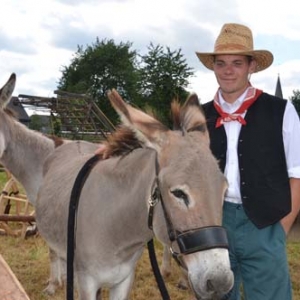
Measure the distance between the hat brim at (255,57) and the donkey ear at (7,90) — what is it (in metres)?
2.65

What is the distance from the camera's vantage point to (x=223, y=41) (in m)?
2.88

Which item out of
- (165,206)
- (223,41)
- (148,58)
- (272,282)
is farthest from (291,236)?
(148,58)

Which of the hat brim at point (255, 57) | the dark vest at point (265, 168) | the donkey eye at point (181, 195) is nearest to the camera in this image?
the donkey eye at point (181, 195)

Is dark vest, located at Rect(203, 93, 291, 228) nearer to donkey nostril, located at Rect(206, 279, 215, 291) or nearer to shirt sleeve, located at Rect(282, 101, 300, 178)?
shirt sleeve, located at Rect(282, 101, 300, 178)

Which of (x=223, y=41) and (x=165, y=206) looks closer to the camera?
(x=165, y=206)

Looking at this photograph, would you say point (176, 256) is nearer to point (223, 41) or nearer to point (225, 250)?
point (225, 250)

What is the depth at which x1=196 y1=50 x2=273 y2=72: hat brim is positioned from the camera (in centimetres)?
279

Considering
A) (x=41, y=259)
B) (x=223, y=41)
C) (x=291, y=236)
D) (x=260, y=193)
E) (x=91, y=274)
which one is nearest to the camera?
(x=260, y=193)

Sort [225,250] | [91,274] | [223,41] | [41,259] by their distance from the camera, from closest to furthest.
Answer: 1. [225,250]
2. [223,41]
3. [91,274]
4. [41,259]

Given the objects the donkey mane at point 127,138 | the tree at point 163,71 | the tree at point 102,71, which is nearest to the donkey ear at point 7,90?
the donkey mane at point 127,138

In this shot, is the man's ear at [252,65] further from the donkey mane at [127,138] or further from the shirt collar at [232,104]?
the donkey mane at [127,138]

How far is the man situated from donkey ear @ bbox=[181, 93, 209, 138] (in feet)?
0.83

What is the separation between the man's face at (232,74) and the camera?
2.82 meters

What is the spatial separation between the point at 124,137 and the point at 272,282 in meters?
1.20
